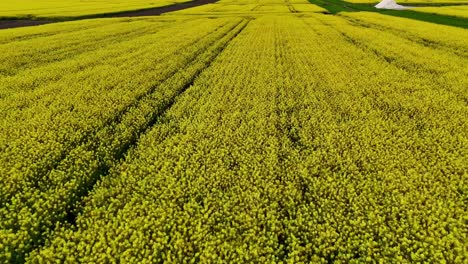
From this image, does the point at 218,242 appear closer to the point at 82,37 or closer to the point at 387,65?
the point at 387,65

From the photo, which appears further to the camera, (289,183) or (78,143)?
(78,143)

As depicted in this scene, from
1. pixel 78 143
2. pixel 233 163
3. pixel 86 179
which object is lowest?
pixel 86 179

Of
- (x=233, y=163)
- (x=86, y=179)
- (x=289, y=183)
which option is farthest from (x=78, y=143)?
(x=289, y=183)

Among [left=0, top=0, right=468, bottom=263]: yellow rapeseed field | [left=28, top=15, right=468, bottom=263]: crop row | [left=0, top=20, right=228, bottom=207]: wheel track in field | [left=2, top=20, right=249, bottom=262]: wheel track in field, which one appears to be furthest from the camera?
[left=0, top=20, right=228, bottom=207]: wheel track in field

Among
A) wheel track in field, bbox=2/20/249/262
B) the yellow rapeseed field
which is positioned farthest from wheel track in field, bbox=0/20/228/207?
wheel track in field, bbox=2/20/249/262

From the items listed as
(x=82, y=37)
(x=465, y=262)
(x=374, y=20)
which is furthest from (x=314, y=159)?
(x=374, y=20)

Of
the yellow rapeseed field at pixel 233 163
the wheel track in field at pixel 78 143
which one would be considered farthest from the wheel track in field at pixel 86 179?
the wheel track in field at pixel 78 143

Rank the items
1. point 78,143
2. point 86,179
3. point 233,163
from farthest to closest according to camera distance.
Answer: point 78,143
point 233,163
point 86,179

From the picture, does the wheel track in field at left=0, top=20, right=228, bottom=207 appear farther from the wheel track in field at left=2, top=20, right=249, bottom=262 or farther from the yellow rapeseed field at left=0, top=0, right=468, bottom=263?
the wheel track in field at left=2, top=20, right=249, bottom=262

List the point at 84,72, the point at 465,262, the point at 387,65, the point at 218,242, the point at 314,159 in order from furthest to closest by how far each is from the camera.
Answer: the point at 387,65 < the point at 84,72 < the point at 314,159 < the point at 218,242 < the point at 465,262

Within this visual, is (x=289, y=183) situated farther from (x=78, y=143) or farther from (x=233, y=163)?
(x=78, y=143)

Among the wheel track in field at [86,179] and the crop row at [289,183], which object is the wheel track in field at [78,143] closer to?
the wheel track in field at [86,179]
